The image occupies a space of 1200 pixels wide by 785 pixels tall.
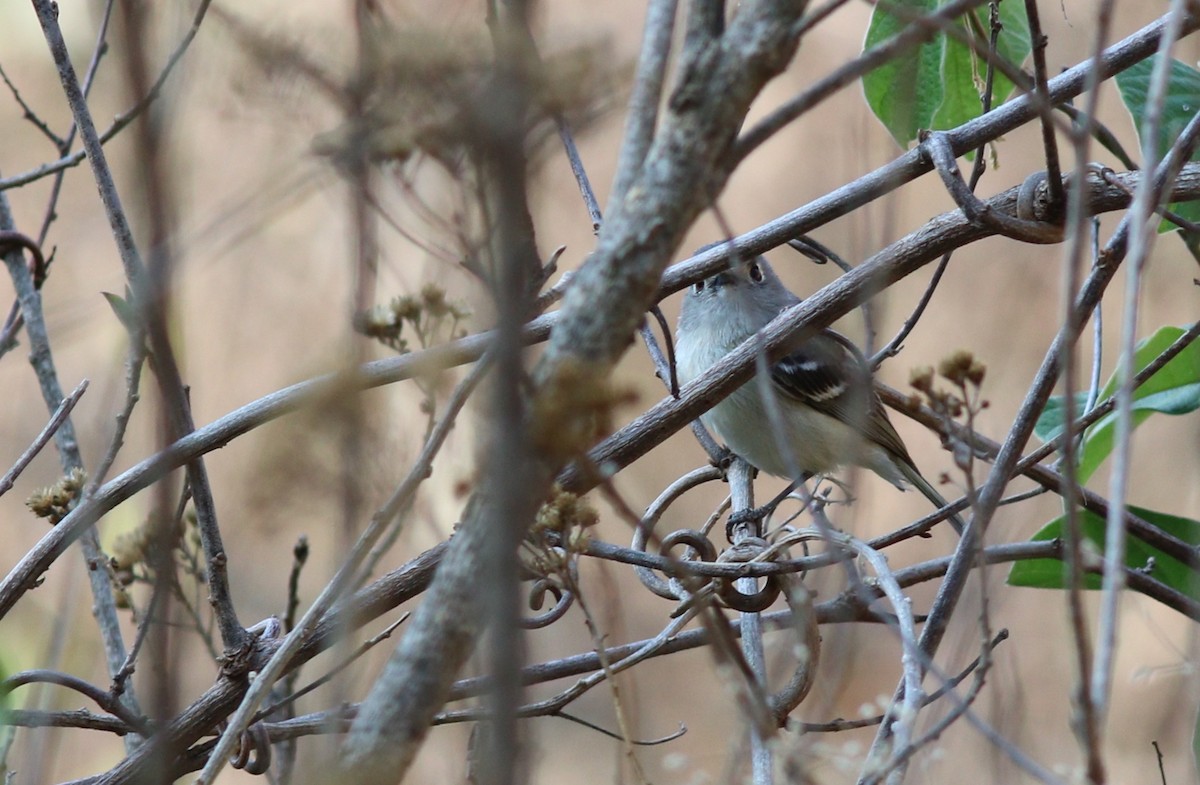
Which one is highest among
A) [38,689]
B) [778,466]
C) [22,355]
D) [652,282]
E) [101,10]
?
[22,355]

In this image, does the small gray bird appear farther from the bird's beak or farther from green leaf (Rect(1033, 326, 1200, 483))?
green leaf (Rect(1033, 326, 1200, 483))

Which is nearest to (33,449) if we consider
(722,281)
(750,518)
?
(750,518)

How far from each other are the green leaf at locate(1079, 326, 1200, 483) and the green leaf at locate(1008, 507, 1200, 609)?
116mm

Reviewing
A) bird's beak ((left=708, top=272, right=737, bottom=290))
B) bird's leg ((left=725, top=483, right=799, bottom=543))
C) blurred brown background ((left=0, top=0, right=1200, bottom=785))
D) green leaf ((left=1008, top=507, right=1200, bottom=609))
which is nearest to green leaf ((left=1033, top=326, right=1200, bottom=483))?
green leaf ((left=1008, top=507, right=1200, bottom=609))

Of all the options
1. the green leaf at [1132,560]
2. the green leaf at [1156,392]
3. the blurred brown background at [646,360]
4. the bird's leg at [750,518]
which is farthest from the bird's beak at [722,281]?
the green leaf at [1132,560]

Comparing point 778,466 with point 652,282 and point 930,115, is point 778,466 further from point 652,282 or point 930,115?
point 652,282

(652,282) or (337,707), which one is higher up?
(652,282)

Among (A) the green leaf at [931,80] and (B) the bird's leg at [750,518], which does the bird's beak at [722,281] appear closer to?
(A) the green leaf at [931,80]

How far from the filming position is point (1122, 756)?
16.8ft

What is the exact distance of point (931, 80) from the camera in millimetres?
2535

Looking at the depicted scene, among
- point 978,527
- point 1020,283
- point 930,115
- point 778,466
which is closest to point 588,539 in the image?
point 978,527

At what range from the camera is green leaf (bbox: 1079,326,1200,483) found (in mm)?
2297

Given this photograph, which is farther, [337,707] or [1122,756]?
[1122,756]

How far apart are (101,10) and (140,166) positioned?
6.50 feet
